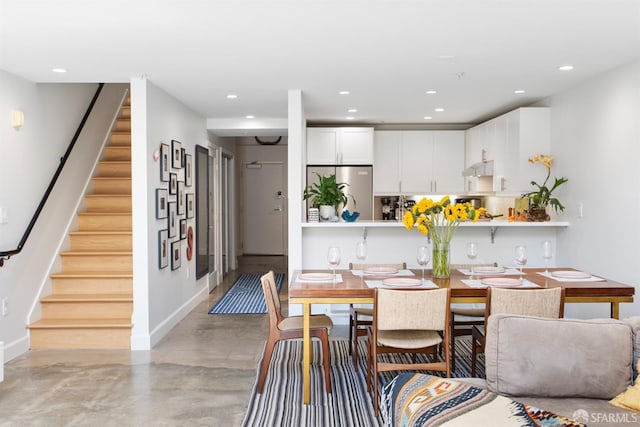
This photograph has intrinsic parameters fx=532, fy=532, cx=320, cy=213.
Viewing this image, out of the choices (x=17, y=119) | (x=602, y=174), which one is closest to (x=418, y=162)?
(x=602, y=174)

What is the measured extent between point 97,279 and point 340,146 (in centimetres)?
360

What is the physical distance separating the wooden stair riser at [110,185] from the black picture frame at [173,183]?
702 millimetres

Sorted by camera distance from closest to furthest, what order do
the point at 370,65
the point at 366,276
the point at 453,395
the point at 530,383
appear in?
1. the point at 453,395
2. the point at 530,383
3. the point at 366,276
4. the point at 370,65

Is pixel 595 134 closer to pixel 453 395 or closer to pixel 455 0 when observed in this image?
pixel 455 0

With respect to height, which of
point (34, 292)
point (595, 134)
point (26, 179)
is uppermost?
point (595, 134)

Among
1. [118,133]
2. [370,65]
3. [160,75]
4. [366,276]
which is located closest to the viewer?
[366,276]

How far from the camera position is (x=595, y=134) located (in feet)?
15.2

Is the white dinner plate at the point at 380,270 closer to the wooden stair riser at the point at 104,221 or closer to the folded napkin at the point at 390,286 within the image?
the folded napkin at the point at 390,286

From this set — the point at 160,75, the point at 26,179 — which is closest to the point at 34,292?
the point at 26,179

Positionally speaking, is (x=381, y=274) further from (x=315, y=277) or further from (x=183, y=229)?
(x=183, y=229)

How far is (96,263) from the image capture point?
5.30 m

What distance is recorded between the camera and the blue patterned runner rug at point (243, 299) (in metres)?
6.14

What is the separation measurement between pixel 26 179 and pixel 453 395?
13.2 feet

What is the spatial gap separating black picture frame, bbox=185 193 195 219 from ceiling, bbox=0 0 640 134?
1.33 meters
